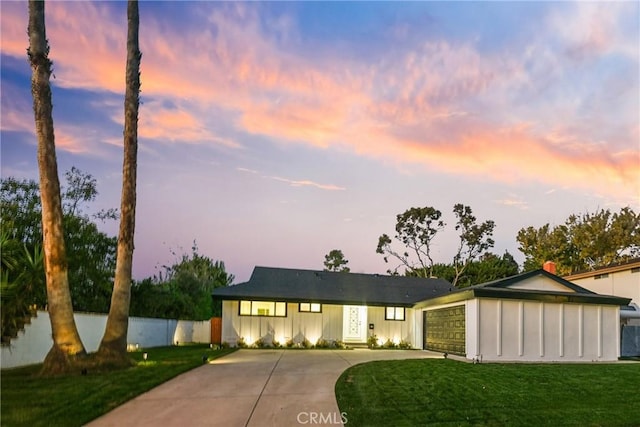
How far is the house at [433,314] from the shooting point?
16.2 meters

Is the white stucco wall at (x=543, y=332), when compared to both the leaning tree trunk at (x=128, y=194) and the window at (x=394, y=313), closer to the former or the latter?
the window at (x=394, y=313)

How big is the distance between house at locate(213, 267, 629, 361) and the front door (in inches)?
1.9

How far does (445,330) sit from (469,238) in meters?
28.6

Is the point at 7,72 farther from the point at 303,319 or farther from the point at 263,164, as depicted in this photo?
the point at 303,319

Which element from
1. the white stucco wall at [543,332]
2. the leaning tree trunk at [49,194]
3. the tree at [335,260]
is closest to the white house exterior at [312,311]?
the white stucco wall at [543,332]

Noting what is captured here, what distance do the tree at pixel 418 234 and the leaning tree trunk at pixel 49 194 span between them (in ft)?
125

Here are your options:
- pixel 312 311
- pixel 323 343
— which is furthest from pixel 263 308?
pixel 323 343

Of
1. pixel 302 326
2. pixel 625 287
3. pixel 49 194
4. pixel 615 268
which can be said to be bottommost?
pixel 302 326

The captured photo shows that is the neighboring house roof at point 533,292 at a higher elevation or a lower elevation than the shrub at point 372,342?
higher

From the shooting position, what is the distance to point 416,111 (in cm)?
1873

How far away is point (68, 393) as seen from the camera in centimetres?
840

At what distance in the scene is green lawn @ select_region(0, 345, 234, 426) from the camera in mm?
6793

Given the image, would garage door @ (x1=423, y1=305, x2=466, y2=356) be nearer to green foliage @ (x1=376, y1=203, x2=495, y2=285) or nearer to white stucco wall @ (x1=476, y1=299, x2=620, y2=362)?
white stucco wall @ (x1=476, y1=299, x2=620, y2=362)

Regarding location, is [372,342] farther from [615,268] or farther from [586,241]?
[586,241]
